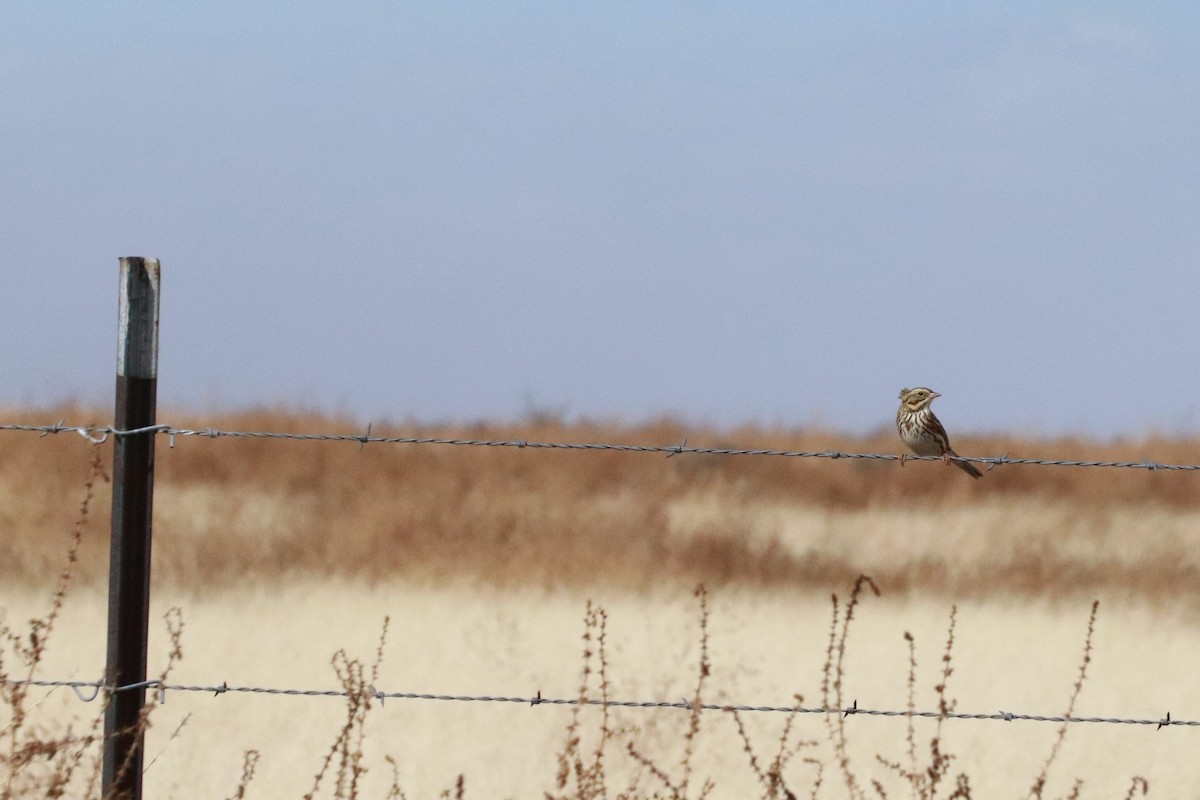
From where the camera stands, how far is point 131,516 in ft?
13.3

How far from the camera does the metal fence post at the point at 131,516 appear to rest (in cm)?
405

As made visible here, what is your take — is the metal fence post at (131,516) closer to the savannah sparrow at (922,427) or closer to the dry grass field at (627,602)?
the dry grass field at (627,602)

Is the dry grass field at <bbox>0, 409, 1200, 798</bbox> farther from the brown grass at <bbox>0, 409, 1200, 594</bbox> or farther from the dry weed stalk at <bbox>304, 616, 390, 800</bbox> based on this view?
the dry weed stalk at <bbox>304, 616, 390, 800</bbox>

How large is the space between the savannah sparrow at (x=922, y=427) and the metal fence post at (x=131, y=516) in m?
4.05

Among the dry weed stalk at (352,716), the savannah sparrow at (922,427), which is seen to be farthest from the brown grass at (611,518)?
the dry weed stalk at (352,716)

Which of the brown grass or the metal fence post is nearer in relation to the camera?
the metal fence post

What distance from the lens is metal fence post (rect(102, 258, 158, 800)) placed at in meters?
4.05

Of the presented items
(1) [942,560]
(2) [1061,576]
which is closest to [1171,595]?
(2) [1061,576]

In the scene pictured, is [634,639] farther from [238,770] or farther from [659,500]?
[659,500]

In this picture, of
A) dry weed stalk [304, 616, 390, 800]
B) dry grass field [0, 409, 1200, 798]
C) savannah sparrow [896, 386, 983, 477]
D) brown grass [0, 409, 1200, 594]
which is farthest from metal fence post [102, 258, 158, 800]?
brown grass [0, 409, 1200, 594]

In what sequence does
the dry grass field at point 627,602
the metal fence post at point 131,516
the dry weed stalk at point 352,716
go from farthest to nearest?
1. the dry grass field at point 627,602
2. the metal fence post at point 131,516
3. the dry weed stalk at point 352,716

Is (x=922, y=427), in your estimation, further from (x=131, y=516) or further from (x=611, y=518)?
(x=611, y=518)

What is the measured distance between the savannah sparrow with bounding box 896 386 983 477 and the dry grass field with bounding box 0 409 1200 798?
115 cm

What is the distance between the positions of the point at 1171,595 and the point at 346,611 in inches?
245
